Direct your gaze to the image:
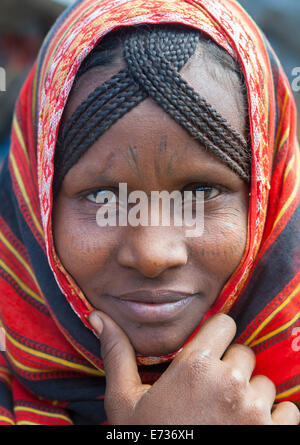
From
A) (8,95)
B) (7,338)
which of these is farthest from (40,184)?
(8,95)

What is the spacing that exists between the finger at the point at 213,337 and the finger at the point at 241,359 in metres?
0.06

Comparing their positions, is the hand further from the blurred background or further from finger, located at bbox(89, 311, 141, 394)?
the blurred background

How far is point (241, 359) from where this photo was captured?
1.51m

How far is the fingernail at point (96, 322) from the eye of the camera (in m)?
1.52

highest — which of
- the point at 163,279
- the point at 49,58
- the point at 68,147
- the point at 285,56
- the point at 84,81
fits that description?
the point at 285,56

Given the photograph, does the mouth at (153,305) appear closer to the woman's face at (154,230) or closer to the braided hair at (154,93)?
the woman's face at (154,230)

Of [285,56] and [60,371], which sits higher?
[285,56]

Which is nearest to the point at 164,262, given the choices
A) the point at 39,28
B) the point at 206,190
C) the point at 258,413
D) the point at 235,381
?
the point at 206,190

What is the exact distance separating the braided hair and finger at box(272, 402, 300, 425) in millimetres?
710

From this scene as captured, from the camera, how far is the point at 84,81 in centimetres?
143

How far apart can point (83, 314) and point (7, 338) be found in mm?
392
